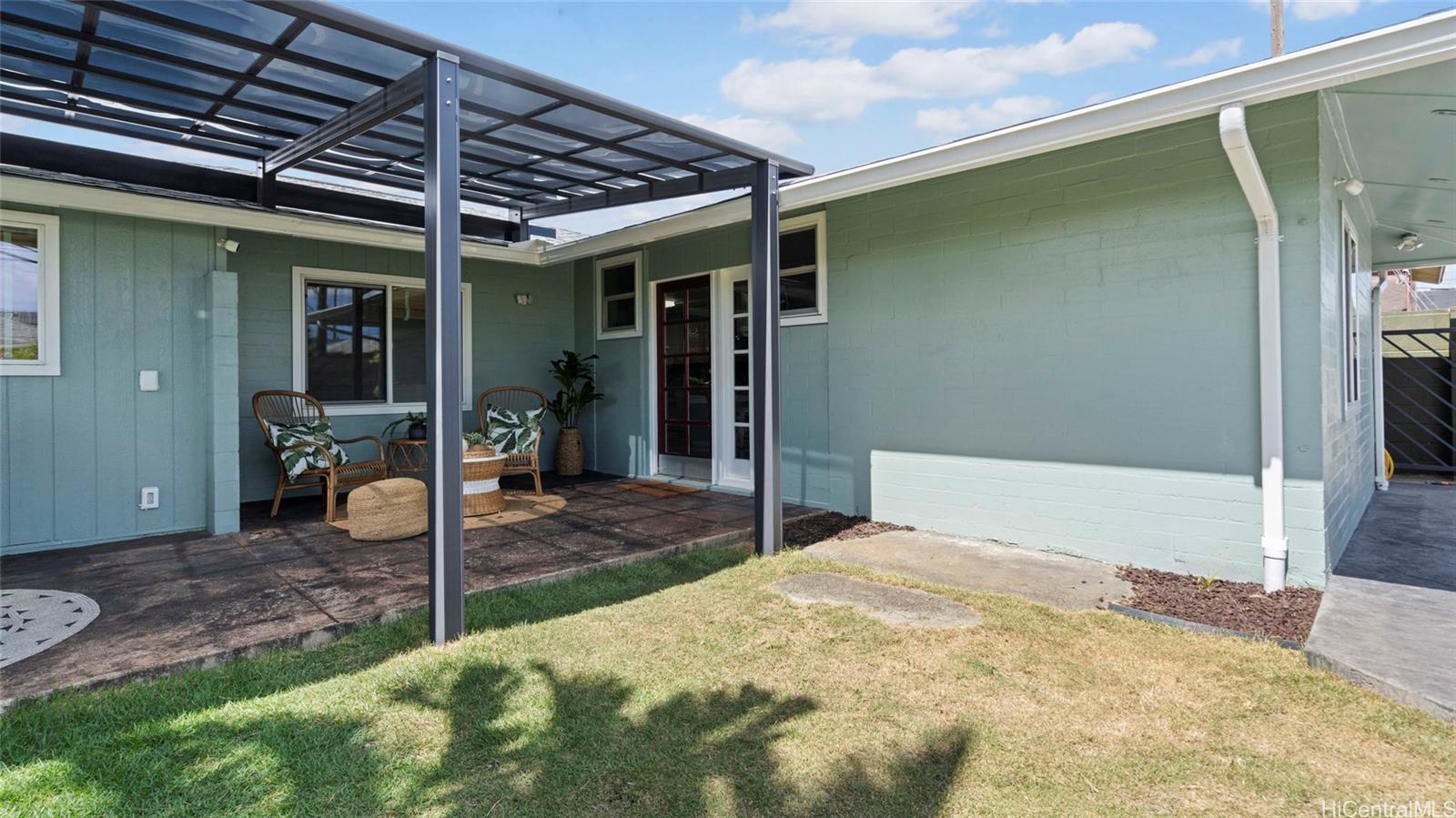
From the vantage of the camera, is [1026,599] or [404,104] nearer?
[404,104]

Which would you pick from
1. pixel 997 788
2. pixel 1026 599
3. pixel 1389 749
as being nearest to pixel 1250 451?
pixel 1026 599

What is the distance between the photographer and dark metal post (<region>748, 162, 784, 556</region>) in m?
4.28

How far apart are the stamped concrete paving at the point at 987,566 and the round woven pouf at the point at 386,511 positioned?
2.47 m

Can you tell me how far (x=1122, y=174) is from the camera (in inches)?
158

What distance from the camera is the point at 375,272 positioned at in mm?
6520

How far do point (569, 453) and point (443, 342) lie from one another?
4763 millimetres

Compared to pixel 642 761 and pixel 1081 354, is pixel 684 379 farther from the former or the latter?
pixel 642 761

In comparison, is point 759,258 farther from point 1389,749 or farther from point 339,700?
point 1389,749

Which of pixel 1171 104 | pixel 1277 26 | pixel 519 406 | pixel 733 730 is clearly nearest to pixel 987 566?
pixel 733 730

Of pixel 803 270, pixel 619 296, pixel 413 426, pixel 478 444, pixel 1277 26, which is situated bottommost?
pixel 478 444

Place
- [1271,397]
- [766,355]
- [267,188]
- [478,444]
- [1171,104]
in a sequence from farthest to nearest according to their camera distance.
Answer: [478,444] < [267,188] < [766,355] < [1271,397] < [1171,104]

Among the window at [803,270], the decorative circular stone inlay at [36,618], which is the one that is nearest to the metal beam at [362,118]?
the decorative circular stone inlay at [36,618]

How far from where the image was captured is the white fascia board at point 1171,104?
2779 millimetres

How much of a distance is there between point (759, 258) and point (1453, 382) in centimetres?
816
